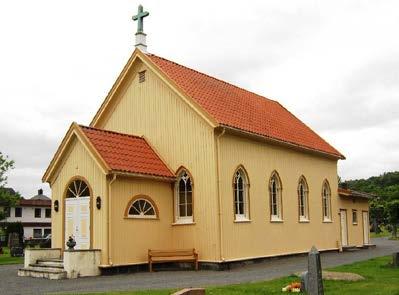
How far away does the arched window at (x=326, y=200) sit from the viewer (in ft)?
99.0

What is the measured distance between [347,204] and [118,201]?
1771cm

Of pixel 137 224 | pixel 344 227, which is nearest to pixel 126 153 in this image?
pixel 137 224

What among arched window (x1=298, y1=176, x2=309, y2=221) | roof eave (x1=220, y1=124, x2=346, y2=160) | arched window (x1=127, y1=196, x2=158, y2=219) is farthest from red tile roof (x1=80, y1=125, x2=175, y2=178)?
arched window (x1=298, y1=176, x2=309, y2=221)

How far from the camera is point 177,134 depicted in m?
22.5

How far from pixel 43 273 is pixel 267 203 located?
1001 cm

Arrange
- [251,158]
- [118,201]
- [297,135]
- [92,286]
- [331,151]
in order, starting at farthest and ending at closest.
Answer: [331,151], [297,135], [251,158], [118,201], [92,286]

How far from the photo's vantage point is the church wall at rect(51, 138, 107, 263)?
63.9 ft

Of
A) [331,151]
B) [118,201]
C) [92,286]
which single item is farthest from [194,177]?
[331,151]

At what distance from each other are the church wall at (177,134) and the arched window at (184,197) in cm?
31

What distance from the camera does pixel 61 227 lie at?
69.3 ft

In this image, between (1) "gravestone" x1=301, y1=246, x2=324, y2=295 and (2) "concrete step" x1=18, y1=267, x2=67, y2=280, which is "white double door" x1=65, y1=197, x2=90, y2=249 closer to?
(2) "concrete step" x1=18, y1=267, x2=67, y2=280

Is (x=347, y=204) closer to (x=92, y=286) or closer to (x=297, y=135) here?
(x=297, y=135)

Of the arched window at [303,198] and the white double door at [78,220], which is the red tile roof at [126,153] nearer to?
the white double door at [78,220]

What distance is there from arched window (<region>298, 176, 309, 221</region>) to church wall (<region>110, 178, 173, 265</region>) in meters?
8.25
